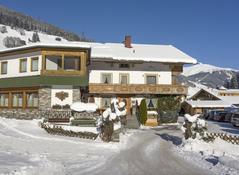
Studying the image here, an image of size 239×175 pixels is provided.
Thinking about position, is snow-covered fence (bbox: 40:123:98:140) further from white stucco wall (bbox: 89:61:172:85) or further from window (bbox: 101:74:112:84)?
window (bbox: 101:74:112:84)

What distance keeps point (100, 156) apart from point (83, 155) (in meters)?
0.79

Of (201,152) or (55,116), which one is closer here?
→ (201,152)

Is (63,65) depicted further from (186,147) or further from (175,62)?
(186,147)

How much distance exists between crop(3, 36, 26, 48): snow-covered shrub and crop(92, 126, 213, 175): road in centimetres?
13560

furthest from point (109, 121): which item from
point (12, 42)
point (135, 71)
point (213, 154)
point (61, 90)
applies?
point (12, 42)

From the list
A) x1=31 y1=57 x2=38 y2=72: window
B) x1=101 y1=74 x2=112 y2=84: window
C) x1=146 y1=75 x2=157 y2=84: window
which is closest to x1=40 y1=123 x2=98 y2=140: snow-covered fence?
x1=31 y1=57 x2=38 y2=72: window

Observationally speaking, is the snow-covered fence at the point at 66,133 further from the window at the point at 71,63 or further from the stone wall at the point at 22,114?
the window at the point at 71,63

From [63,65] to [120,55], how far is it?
31.6 feet

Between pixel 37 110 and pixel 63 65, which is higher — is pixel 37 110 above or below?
below

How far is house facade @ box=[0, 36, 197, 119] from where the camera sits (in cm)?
3684

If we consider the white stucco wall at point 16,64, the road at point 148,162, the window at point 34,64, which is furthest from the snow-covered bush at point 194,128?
the window at point 34,64

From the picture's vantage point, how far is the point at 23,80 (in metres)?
38.0

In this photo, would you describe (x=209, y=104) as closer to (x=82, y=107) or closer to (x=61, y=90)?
(x=61, y=90)

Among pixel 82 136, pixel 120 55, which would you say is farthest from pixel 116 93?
pixel 82 136
